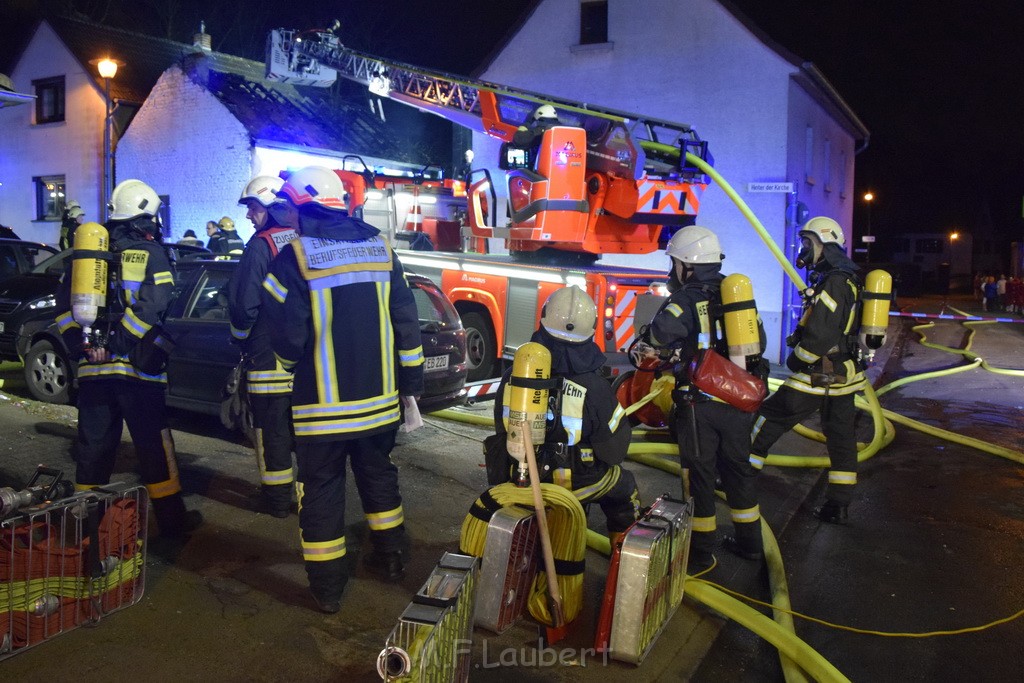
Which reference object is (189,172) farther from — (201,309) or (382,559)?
(382,559)

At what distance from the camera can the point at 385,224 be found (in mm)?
11281

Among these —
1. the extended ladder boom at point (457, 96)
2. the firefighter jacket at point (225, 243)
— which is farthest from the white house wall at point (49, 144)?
the extended ladder boom at point (457, 96)

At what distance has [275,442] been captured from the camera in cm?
463

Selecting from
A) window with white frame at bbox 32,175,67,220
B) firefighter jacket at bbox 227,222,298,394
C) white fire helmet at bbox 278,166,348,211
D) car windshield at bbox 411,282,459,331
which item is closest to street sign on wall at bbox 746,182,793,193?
car windshield at bbox 411,282,459,331

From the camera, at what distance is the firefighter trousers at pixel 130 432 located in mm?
4203

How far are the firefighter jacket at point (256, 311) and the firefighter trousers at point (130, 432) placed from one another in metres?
0.49

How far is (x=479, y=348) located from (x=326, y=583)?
18.8 feet

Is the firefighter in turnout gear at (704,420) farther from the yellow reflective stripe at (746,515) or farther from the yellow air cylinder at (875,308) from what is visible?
the yellow air cylinder at (875,308)

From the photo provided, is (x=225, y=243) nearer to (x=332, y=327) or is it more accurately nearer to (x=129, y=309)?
(x=129, y=309)

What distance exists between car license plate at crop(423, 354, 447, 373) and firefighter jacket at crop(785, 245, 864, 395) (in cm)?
273

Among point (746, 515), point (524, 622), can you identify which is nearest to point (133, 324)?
point (524, 622)

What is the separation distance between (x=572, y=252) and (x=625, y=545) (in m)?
6.22

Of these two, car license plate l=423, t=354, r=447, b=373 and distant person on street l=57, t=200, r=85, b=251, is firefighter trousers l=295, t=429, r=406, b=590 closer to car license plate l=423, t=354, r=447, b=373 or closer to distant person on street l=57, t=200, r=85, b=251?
car license plate l=423, t=354, r=447, b=373

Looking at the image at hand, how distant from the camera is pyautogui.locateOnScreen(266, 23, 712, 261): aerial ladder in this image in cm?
833
